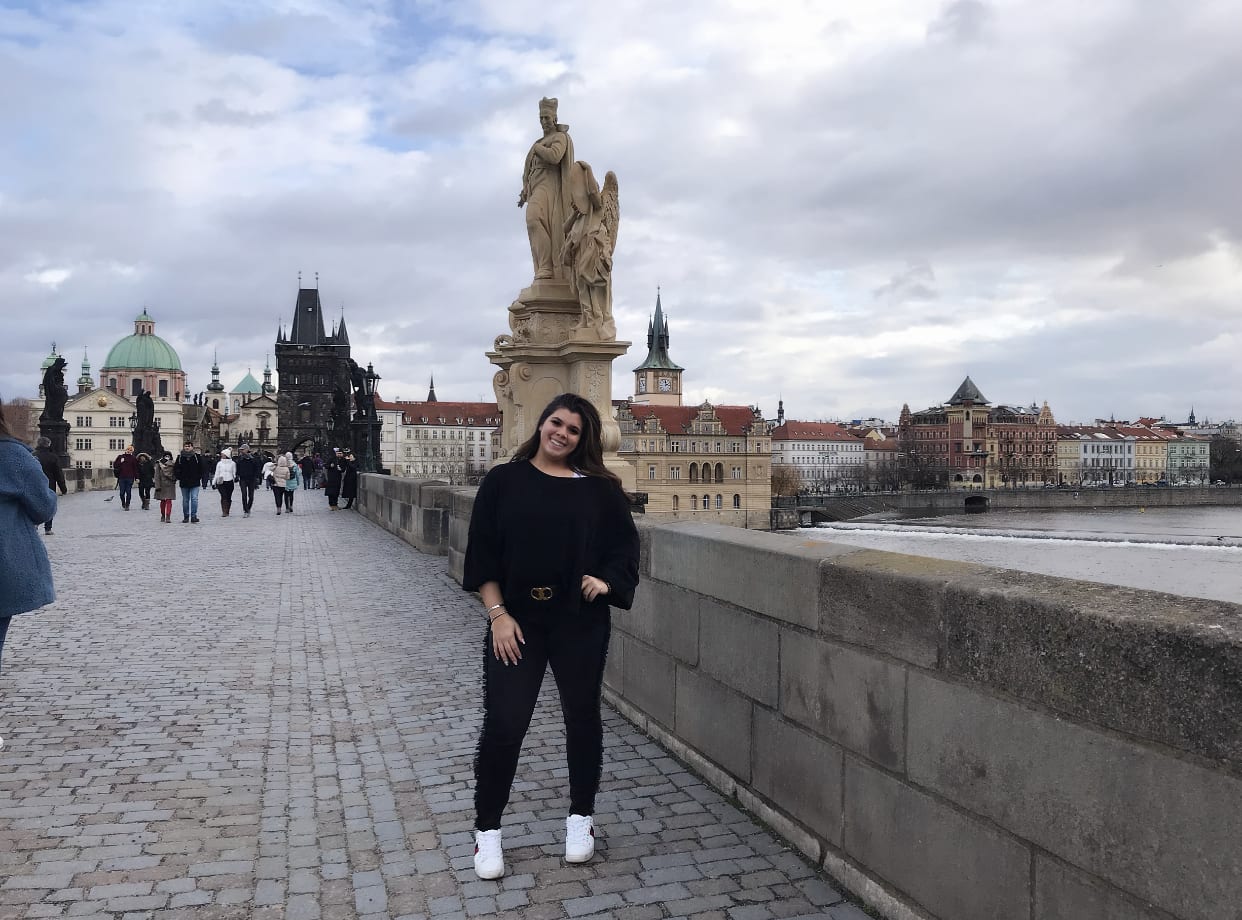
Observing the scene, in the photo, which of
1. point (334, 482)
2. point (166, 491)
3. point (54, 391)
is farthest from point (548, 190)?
point (54, 391)

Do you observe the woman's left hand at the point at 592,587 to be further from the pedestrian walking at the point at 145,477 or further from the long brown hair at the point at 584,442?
the pedestrian walking at the point at 145,477

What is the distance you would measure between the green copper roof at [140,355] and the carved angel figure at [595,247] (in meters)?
139

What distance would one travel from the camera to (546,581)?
3.44 meters

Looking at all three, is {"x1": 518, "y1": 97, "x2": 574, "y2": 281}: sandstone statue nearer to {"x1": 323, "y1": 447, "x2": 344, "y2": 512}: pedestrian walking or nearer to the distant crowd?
the distant crowd

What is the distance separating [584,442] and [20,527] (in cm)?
293

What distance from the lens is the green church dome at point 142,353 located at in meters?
136

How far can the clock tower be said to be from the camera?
475ft

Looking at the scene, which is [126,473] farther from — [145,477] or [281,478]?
[281,478]

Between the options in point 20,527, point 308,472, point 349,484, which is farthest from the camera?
point 308,472

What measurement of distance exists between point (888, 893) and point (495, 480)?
177 centimetres

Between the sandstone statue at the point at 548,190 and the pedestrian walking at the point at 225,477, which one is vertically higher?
the sandstone statue at the point at 548,190

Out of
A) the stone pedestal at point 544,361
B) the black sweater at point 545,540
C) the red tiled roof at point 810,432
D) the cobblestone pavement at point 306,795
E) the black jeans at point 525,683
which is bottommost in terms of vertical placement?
the cobblestone pavement at point 306,795

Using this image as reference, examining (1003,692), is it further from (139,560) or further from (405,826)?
(139,560)

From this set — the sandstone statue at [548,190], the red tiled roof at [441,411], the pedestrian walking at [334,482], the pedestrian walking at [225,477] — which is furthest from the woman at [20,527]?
the red tiled roof at [441,411]
